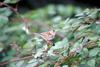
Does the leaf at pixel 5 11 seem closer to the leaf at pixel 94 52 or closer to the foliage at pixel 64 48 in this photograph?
the foliage at pixel 64 48

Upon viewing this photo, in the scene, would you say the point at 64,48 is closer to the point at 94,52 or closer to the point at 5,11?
the point at 94,52

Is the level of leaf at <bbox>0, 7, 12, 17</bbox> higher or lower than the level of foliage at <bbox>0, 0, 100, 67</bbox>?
higher

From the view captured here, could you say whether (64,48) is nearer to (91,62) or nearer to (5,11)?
(91,62)

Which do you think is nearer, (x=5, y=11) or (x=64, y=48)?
(x=64, y=48)

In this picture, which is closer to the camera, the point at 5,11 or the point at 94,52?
the point at 94,52

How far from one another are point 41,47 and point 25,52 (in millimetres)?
108

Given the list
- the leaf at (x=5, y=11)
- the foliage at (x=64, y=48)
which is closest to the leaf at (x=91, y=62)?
→ the foliage at (x=64, y=48)

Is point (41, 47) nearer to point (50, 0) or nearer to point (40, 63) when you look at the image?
point (40, 63)

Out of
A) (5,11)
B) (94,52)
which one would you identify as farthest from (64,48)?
(5,11)

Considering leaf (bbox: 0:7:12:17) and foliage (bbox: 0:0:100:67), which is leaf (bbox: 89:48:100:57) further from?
leaf (bbox: 0:7:12:17)

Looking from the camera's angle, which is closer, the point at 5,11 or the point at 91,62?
the point at 91,62

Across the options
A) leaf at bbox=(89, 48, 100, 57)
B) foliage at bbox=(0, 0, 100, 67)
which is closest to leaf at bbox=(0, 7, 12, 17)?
foliage at bbox=(0, 0, 100, 67)

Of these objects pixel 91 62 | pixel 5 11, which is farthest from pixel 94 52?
pixel 5 11

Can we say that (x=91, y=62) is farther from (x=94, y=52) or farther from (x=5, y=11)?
(x=5, y=11)
